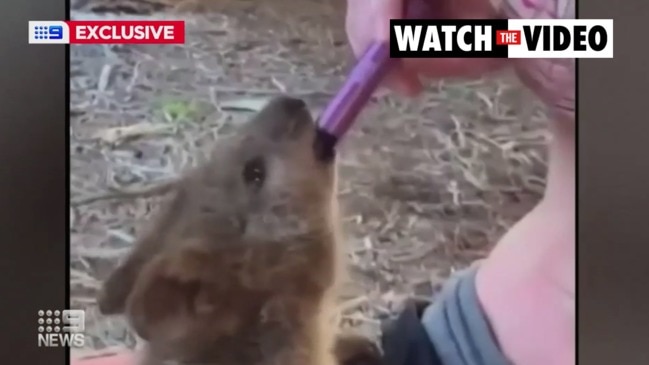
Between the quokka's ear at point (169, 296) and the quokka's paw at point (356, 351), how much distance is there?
0.38ft

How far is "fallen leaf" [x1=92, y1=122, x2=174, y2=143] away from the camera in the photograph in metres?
0.70

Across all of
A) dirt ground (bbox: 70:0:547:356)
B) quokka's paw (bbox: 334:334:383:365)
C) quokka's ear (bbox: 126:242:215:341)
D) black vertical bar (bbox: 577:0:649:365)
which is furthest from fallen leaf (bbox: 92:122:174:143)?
black vertical bar (bbox: 577:0:649:365)

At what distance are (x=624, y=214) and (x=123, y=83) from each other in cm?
45

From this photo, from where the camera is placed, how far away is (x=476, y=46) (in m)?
A: 0.70

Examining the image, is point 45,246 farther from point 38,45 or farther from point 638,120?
point 638,120

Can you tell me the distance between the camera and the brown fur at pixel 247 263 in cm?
69

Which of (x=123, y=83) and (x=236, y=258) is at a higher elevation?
(x=123, y=83)

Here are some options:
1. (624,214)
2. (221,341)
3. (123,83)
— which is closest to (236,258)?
(221,341)

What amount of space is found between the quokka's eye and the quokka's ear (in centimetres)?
7

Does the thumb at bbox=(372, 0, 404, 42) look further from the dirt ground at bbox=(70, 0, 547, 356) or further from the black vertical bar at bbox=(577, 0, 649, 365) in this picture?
the black vertical bar at bbox=(577, 0, 649, 365)

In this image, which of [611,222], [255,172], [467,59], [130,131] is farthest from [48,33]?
[611,222]

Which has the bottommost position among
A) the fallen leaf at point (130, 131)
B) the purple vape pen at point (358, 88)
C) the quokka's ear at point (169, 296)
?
the quokka's ear at point (169, 296)

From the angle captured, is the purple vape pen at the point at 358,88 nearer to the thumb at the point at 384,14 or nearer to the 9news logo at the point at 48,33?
the thumb at the point at 384,14

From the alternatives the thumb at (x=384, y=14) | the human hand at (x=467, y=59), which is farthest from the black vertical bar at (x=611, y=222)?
the thumb at (x=384, y=14)
